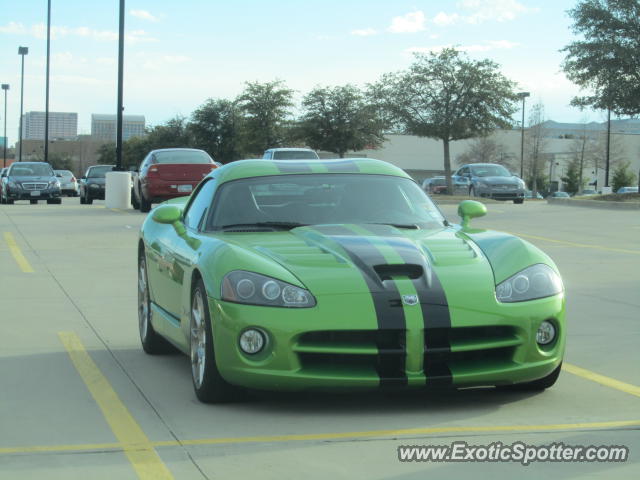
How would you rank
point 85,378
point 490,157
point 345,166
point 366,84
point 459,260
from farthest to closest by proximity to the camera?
1. point 490,157
2. point 366,84
3. point 345,166
4. point 85,378
5. point 459,260

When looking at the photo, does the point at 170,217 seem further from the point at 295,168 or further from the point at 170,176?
the point at 170,176

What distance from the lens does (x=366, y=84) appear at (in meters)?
46.9

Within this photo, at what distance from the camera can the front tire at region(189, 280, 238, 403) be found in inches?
217

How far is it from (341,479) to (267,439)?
75 centimetres

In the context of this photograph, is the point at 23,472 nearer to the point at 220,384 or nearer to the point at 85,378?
the point at 220,384

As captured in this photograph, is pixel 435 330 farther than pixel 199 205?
No

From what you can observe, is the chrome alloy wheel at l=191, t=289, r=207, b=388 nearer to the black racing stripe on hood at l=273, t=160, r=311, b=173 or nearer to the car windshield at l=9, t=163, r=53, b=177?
the black racing stripe on hood at l=273, t=160, r=311, b=173

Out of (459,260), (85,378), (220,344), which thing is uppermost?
(459,260)

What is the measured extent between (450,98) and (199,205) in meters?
38.7

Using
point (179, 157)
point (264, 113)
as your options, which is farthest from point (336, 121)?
point (179, 157)

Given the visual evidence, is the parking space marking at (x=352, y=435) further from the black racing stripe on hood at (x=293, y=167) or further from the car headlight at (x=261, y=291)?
the black racing stripe on hood at (x=293, y=167)

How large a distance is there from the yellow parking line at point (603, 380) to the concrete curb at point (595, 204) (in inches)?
929

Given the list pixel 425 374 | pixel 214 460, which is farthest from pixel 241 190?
pixel 214 460

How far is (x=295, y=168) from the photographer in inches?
274
